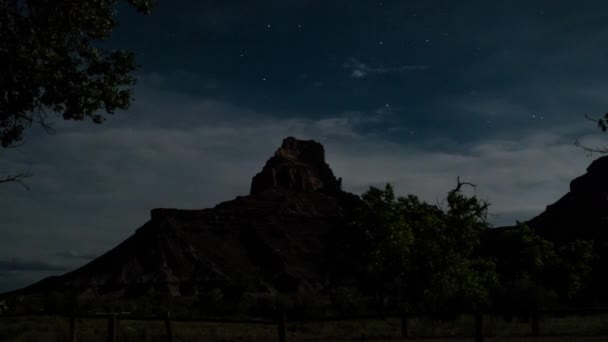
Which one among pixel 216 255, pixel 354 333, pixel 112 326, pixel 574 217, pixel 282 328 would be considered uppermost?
pixel 574 217

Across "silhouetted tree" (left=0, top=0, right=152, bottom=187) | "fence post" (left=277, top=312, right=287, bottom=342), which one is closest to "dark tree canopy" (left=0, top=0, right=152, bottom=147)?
"silhouetted tree" (left=0, top=0, right=152, bottom=187)

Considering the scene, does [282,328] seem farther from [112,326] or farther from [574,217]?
[574,217]

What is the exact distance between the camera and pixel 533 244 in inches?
1816

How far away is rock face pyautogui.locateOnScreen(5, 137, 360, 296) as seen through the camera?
327 feet

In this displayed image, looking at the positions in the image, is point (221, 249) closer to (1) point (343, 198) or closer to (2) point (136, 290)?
(2) point (136, 290)

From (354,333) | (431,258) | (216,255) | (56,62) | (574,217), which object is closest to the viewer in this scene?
(56,62)

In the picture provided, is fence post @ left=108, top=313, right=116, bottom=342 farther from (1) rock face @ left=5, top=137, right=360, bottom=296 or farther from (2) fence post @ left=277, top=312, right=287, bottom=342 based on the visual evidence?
(1) rock face @ left=5, top=137, right=360, bottom=296

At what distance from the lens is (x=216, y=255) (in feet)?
382

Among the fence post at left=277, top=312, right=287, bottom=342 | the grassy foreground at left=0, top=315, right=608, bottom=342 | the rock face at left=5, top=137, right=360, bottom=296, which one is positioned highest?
the rock face at left=5, top=137, right=360, bottom=296

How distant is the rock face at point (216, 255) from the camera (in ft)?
327

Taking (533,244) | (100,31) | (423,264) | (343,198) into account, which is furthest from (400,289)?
(343,198)

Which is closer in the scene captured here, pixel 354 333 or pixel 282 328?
pixel 282 328

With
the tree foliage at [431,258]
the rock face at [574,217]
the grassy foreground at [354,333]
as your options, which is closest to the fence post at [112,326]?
the grassy foreground at [354,333]

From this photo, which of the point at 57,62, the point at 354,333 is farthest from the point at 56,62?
the point at 354,333
